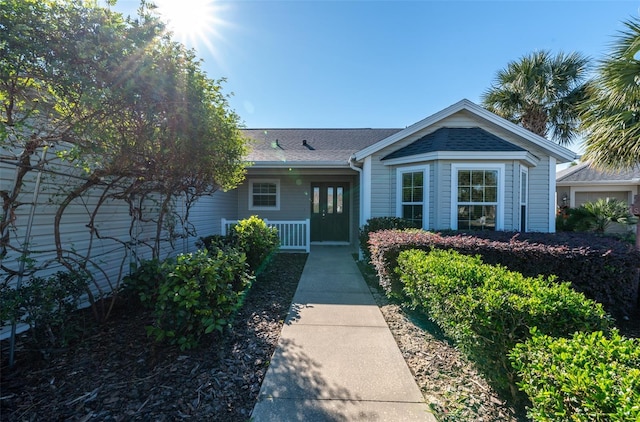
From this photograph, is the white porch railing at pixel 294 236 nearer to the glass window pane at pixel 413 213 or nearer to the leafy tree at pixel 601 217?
the glass window pane at pixel 413 213

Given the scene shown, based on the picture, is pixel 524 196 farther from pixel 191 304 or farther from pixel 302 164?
pixel 191 304

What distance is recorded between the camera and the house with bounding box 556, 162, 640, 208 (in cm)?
1289

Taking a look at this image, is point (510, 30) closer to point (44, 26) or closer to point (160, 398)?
point (44, 26)

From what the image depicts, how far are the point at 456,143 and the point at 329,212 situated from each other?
17.1 ft

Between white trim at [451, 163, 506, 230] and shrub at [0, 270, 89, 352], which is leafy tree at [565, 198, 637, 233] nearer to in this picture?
white trim at [451, 163, 506, 230]

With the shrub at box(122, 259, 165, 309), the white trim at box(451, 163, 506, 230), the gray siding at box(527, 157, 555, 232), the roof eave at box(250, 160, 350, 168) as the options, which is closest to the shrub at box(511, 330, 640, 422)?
the shrub at box(122, 259, 165, 309)

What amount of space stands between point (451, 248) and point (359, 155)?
13.4 feet

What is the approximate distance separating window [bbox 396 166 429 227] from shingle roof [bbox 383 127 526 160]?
501 millimetres

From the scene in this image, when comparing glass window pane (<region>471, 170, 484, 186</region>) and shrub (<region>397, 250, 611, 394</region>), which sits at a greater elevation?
glass window pane (<region>471, 170, 484, 186</region>)

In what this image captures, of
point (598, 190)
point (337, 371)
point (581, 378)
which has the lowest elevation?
point (337, 371)

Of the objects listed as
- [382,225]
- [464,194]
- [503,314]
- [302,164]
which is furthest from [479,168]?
[503,314]

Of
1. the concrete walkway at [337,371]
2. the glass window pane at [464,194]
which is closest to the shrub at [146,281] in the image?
the concrete walkway at [337,371]

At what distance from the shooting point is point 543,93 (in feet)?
35.6

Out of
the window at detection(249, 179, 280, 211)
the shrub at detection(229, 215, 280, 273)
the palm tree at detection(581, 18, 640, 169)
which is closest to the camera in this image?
the palm tree at detection(581, 18, 640, 169)
